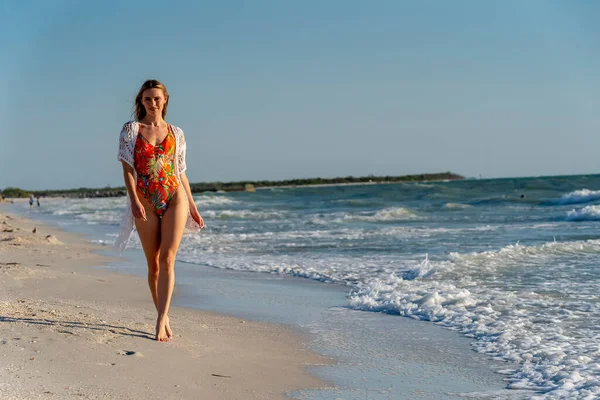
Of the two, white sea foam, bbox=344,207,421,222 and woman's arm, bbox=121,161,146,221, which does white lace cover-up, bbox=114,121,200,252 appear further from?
white sea foam, bbox=344,207,421,222

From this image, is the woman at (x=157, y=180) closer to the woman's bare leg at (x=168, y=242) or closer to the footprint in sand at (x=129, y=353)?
the woman's bare leg at (x=168, y=242)

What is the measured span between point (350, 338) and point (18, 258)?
687 centimetres

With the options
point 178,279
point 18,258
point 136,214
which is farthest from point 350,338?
point 18,258

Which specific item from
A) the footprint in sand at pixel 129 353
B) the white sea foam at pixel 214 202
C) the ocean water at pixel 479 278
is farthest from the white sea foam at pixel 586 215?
the white sea foam at pixel 214 202

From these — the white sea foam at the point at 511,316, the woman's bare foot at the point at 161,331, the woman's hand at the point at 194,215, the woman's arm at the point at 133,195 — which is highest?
the woman's arm at the point at 133,195

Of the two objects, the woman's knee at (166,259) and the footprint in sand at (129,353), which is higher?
the woman's knee at (166,259)

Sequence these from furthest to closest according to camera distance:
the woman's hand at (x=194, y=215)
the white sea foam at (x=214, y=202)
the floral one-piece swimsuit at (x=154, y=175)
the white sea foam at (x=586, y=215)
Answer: the white sea foam at (x=214, y=202) → the white sea foam at (x=586, y=215) → the woman's hand at (x=194, y=215) → the floral one-piece swimsuit at (x=154, y=175)

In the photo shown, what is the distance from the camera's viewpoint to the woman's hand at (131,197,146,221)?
4621 mm

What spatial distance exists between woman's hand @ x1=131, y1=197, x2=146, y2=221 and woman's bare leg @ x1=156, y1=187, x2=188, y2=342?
0.56ft

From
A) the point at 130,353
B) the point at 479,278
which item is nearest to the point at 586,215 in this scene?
the point at 479,278

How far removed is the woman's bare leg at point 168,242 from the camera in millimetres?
4742

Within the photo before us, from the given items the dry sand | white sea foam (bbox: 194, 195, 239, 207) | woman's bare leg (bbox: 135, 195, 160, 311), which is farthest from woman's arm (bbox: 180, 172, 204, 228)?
white sea foam (bbox: 194, 195, 239, 207)

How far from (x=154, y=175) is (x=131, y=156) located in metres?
0.21

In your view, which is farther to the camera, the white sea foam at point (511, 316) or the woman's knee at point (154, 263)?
the woman's knee at point (154, 263)
